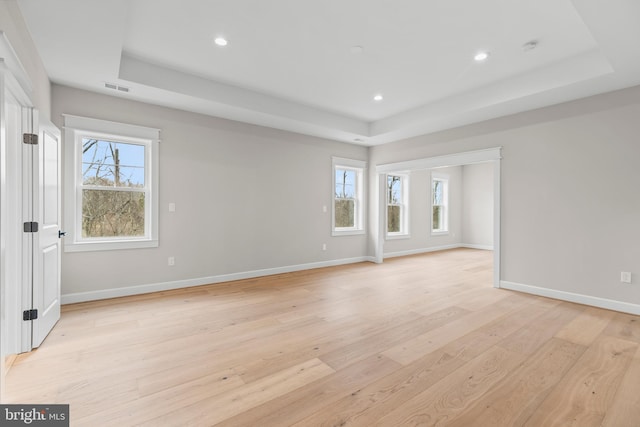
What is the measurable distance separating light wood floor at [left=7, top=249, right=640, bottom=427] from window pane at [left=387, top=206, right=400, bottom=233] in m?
3.72

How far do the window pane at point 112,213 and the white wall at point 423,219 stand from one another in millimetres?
5116

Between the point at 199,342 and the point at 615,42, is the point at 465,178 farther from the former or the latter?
the point at 199,342

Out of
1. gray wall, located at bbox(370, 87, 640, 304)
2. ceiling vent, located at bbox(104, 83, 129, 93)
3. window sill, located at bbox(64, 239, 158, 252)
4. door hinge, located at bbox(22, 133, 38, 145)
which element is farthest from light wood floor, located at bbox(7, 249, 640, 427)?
ceiling vent, located at bbox(104, 83, 129, 93)

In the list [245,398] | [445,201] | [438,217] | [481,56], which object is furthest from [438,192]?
[245,398]

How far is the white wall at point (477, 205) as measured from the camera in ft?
28.5

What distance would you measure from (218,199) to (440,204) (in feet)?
21.9

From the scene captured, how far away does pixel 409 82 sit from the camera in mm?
3939

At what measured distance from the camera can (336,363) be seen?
2.25 m

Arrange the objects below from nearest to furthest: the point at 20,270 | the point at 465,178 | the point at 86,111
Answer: the point at 20,270 → the point at 86,111 → the point at 465,178

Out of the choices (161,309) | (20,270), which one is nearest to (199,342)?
(161,309)

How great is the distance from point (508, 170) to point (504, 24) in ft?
7.58

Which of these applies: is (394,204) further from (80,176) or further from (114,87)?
(80,176)

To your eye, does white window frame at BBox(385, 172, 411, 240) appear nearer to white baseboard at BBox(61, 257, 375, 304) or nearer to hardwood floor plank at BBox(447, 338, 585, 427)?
white baseboard at BBox(61, 257, 375, 304)

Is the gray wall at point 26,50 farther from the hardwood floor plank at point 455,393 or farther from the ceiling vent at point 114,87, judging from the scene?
the hardwood floor plank at point 455,393
